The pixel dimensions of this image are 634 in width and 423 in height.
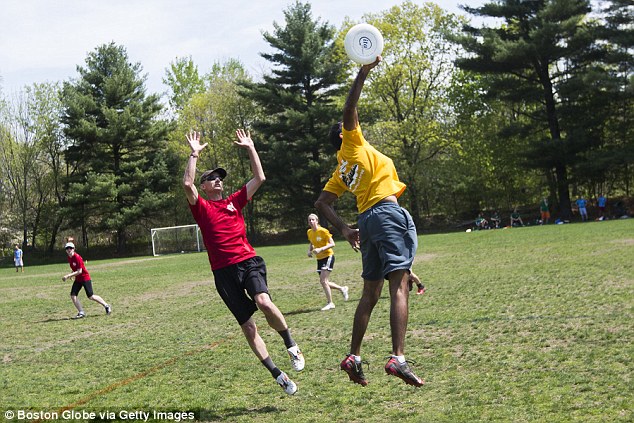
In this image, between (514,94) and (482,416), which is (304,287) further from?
(514,94)

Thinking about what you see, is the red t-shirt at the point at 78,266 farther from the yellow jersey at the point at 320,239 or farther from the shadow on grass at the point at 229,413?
the shadow on grass at the point at 229,413

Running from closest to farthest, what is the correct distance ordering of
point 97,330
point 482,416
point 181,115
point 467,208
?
point 482,416
point 97,330
point 467,208
point 181,115

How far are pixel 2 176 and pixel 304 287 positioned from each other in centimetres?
5051

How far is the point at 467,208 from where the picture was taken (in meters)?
57.7

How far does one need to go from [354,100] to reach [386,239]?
3.91ft

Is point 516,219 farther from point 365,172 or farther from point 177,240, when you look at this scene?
point 365,172

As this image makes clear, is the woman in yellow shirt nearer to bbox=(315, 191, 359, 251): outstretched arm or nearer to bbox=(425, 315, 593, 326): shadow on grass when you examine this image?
bbox=(425, 315, 593, 326): shadow on grass

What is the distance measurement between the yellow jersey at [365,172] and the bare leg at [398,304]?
2.17 ft

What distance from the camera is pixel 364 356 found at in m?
8.09

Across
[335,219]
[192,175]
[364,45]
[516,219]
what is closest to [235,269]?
[192,175]

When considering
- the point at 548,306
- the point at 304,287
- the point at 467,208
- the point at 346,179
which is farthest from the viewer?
the point at 467,208

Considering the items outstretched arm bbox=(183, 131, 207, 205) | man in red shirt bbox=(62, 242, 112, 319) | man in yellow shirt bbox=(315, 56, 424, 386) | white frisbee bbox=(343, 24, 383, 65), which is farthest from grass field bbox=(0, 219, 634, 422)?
white frisbee bbox=(343, 24, 383, 65)

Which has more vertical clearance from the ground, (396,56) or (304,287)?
(396,56)

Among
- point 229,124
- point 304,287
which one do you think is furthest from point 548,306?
point 229,124
